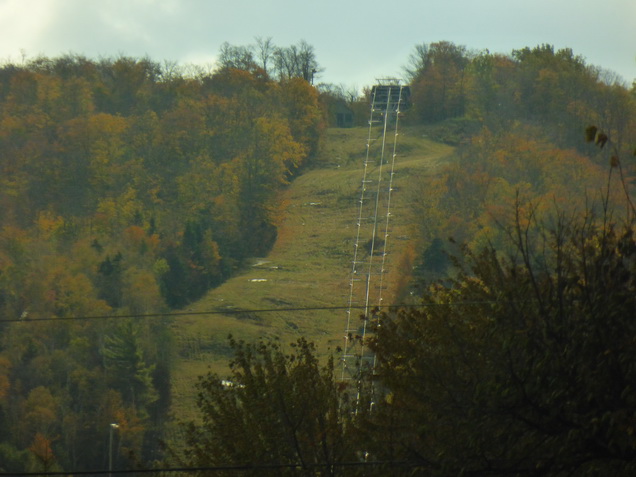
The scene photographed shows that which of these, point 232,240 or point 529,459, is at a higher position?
point 529,459

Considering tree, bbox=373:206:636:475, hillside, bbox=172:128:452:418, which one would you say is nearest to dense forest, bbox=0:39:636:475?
tree, bbox=373:206:636:475

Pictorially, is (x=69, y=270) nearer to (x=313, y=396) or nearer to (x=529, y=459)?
(x=313, y=396)

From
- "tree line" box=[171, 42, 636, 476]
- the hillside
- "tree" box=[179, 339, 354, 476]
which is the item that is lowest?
the hillside

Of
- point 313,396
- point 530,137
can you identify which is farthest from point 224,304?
point 313,396

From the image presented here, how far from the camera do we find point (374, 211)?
79.5m

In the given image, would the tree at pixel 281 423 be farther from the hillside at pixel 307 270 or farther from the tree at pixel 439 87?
the tree at pixel 439 87

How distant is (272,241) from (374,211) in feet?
29.8

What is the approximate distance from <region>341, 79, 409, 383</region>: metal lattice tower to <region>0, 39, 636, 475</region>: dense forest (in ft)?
9.75

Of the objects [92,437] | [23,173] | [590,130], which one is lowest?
[92,437]

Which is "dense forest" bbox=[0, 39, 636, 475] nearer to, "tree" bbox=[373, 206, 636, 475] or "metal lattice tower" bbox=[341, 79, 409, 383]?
"tree" bbox=[373, 206, 636, 475]

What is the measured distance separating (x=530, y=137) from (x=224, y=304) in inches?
1154

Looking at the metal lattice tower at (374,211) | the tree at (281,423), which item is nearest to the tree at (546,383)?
the tree at (281,423)

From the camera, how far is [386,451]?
1092 cm

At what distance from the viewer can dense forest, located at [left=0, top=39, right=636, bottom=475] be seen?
8578 millimetres
